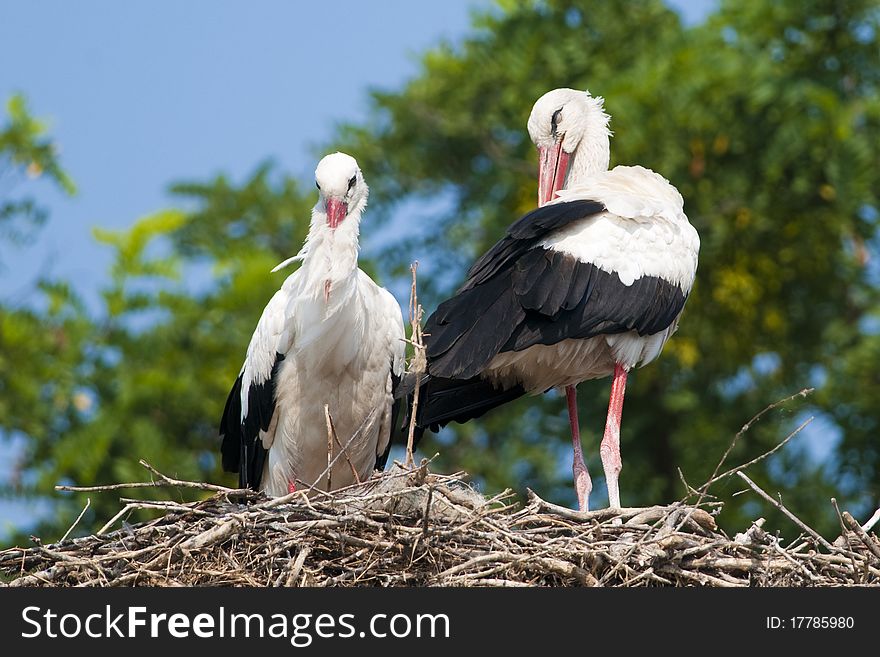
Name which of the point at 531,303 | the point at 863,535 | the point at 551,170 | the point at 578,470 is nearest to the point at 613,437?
the point at 578,470

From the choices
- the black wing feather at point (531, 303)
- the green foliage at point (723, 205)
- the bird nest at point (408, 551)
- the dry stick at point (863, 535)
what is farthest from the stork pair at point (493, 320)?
the green foliage at point (723, 205)

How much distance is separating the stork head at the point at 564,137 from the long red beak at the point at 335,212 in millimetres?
1277

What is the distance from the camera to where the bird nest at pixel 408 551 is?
554 cm

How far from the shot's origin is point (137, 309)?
41.0ft

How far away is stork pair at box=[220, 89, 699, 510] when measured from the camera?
6.49 m

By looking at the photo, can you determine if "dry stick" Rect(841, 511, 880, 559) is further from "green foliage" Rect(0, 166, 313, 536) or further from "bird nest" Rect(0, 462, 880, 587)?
"green foliage" Rect(0, 166, 313, 536)

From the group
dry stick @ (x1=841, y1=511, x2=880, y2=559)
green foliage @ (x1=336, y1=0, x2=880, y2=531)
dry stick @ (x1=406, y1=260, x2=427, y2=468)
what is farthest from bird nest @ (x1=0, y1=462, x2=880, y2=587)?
green foliage @ (x1=336, y1=0, x2=880, y2=531)

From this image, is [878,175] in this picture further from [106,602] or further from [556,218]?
[106,602]

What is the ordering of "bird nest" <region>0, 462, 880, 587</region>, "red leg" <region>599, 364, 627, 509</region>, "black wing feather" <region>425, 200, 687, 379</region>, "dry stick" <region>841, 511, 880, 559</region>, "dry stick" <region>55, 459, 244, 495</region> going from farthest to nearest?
"red leg" <region>599, 364, 627, 509</region> < "black wing feather" <region>425, 200, 687, 379</region> < "dry stick" <region>841, 511, 880, 559</region> < "bird nest" <region>0, 462, 880, 587</region> < "dry stick" <region>55, 459, 244, 495</region>

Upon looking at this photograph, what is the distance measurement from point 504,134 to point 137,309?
146 inches

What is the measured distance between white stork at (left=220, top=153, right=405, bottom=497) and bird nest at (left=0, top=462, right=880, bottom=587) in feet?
4.13

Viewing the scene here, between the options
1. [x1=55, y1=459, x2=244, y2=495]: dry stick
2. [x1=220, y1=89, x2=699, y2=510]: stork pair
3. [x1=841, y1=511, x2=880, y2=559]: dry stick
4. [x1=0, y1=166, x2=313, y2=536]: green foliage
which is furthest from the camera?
[x1=0, y1=166, x2=313, y2=536]: green foliage

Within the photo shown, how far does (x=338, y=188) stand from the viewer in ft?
22.6

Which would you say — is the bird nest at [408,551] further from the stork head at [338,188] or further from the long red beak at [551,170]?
the long red beak at [551,170]
